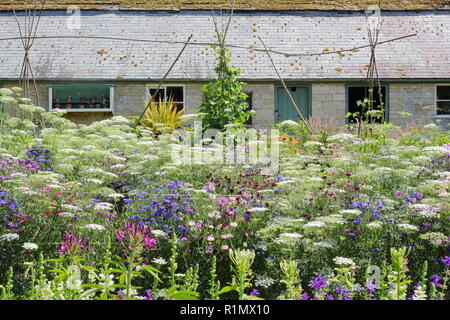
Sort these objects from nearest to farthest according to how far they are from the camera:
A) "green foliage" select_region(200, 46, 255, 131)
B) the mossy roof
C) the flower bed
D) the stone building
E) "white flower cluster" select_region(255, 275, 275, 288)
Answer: "white flower cluster" select_region(255, 275, 275, 288) → the flower bed → "green foliage" select_region(200, 46, 255, 131) → the stone building → the mossy roof

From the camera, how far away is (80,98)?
17.4 meters

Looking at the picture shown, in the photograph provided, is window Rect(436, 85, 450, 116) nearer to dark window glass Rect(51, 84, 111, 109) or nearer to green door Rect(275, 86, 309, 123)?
green door Rect(275, 86, 309, 123)

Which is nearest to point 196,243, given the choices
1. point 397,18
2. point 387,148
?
point 387,148

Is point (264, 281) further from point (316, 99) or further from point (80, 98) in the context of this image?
point (80, 98)

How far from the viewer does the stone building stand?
47.9 feet

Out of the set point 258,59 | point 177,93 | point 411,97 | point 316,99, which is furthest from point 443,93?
point 177,93

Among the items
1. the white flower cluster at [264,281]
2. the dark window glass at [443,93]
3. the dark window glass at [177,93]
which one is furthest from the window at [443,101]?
the white flower cluster at [264,281]

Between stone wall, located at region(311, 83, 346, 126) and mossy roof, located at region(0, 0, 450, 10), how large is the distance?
399cm

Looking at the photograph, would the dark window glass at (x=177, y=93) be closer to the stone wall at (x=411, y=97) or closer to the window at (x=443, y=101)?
the stone wall at (x=411, y=97)

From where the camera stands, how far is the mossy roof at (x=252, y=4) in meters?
17.5

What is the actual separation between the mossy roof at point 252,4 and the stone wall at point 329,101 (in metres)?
3.99

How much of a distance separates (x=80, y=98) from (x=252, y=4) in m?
6.90

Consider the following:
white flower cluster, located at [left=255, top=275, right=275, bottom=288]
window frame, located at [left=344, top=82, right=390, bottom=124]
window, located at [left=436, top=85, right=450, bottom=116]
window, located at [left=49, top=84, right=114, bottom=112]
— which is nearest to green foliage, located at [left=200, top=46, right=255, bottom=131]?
white flower cluster, located at [left=255, top=275, right=275, bottom=288]
